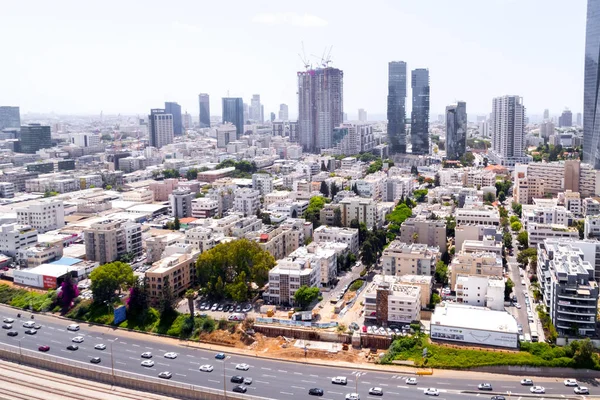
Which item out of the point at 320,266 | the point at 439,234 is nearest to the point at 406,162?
the point at 439,234

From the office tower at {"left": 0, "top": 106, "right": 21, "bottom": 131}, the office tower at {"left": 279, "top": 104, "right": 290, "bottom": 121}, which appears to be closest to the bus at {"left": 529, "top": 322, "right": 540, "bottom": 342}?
the office tower at {"left": 0, "top": 106, "right": 21, "bottom": 131}

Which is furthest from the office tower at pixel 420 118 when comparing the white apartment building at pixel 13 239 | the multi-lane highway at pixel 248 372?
the multi-lane highway at pixel 248 372

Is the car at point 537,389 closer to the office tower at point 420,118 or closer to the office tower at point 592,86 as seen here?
the office tower at point 592,86

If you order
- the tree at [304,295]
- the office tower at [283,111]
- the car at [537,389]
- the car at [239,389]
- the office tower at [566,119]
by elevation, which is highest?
the office tower at [283,111]

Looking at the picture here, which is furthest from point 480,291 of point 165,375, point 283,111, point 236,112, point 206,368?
point 283,111

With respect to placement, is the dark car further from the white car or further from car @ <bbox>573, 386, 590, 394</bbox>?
car @ <bbox>573, 386, 590, 394</bbox>
